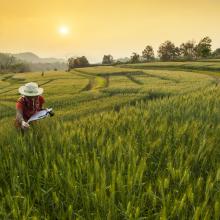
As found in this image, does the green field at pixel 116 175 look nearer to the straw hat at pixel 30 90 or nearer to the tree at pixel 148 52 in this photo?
the straw hat at pixel 30 90

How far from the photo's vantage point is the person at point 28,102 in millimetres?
7133

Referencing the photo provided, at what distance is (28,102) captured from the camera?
24.1 feet

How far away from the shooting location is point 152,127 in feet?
18.2

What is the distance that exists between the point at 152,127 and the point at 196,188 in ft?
7.35

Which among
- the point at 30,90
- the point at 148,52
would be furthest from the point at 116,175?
the point at 148,52

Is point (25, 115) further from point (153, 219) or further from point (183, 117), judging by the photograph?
point (153, 219)

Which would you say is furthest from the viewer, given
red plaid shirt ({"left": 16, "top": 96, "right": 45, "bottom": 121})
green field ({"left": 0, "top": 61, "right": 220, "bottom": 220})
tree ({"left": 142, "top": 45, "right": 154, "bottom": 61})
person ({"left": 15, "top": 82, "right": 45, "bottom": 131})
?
tree ({"left": 142, "top": 45, "right": 154, "bottom": 61})

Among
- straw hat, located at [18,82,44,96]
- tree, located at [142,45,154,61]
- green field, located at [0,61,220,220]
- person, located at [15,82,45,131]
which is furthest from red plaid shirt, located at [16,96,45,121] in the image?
tree, located at [142,45,154,61]

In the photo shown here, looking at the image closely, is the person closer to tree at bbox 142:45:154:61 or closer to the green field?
the green field

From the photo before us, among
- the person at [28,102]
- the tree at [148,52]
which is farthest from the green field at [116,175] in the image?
the tree at [148,52]

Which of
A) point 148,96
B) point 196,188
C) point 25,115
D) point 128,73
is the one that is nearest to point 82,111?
point 148,96

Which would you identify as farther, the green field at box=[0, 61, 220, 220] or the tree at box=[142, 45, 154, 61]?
the tree at box=[142, 45, 154, 61]

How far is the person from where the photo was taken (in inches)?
281

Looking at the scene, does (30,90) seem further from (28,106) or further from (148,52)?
(148,52)
